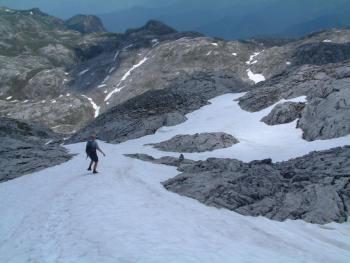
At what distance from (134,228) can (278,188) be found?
12.3m

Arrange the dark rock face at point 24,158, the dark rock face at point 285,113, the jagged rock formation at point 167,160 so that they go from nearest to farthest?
the jagged rock formation at point 167,160
the dark rock face at point 24,158
the dark rock face at point 285,113

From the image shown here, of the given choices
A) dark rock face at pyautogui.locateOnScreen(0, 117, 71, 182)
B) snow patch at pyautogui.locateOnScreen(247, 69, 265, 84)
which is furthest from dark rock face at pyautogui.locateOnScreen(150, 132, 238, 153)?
snow patch at pyautogui.locateOnScreen(247, 69, 265, 84)

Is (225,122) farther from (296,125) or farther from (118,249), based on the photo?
(118,249)

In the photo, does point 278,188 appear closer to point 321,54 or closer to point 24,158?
point 24,158

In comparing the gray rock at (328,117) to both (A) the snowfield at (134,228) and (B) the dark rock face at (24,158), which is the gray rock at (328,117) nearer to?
(A) the snowfield at (134,228)

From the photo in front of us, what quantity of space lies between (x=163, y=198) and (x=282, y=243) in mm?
9055

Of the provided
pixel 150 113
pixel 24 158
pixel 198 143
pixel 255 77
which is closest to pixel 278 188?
pixel 198 143

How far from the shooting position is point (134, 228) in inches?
803

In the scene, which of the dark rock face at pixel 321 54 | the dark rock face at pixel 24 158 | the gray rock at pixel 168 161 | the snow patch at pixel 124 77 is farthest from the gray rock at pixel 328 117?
the snow patch at pixel 124 77

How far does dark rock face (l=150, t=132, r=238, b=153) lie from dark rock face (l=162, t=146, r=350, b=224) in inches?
693

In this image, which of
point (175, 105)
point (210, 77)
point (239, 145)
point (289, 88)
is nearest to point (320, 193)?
point (239, 145)

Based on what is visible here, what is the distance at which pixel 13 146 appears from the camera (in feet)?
176

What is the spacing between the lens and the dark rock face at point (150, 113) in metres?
72.2

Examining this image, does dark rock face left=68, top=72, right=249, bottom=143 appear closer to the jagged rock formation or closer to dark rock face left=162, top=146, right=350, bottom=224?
the jagged rock formation
